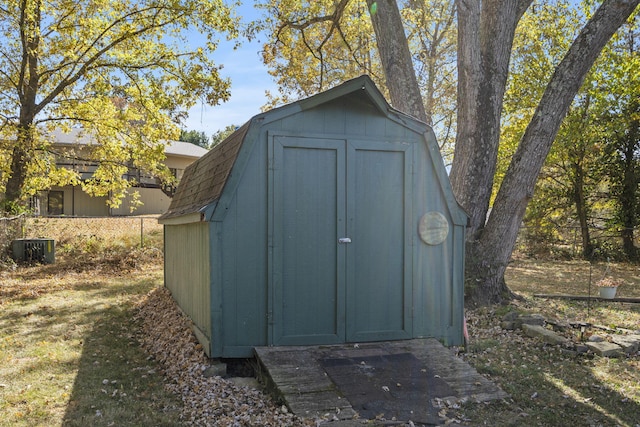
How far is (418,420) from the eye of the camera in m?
3.84

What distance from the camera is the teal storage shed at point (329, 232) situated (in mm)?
5195

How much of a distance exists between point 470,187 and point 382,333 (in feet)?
13.0

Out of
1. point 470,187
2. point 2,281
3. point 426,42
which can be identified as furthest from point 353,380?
point 426,42

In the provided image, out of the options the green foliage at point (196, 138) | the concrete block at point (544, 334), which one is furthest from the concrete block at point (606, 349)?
A: the green foliage at point (196, 138)

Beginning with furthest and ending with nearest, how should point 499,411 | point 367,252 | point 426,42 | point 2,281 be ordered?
point 426,42, point 2,281, point 367,252, point 499,411

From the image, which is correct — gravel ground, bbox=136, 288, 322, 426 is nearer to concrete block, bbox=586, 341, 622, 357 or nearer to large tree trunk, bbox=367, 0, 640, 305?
concrete block, bbox=586, 341, 622, 357

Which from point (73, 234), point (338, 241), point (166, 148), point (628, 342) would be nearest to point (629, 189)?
point (628, 342)

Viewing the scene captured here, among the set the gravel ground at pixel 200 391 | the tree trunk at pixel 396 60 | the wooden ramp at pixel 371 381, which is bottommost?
the gravel ground at pixel 200 391

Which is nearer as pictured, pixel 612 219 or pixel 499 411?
pixel 499 411

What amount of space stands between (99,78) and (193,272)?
1123 centimetres

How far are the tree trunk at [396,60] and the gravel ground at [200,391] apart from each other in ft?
18.2

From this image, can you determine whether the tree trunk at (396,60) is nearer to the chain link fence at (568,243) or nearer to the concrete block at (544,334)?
the concrete block at (544,334)

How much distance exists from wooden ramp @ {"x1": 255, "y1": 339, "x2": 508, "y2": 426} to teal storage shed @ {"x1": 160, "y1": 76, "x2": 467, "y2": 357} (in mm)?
369

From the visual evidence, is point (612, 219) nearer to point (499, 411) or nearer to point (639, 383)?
point (639, 383)
